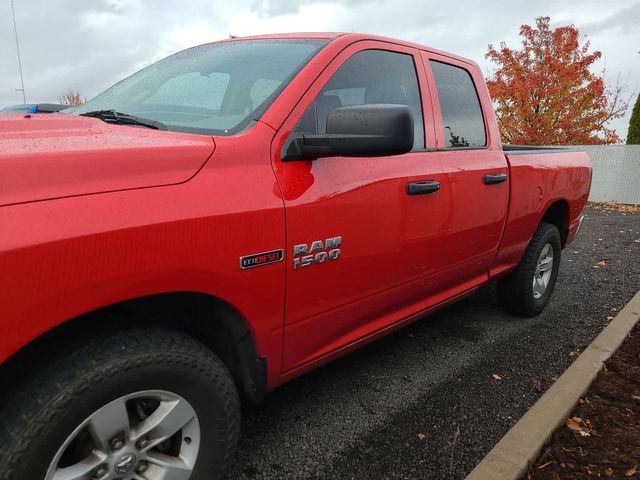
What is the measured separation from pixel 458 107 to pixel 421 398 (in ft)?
5.73

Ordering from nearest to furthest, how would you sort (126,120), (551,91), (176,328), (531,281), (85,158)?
(85,158)
(176,328)
(126,120)
(531,281)
(551,91)

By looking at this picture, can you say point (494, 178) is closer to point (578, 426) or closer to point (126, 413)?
point (578, 426)

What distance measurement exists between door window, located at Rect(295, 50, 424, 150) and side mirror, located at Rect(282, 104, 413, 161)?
138 mm

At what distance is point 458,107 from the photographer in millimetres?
3150

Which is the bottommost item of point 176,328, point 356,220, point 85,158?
point 176,328

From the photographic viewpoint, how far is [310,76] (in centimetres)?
211

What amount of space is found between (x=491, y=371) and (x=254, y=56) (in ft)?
7.38

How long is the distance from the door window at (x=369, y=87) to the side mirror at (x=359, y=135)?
138mm

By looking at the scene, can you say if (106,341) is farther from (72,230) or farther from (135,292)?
(72,230)

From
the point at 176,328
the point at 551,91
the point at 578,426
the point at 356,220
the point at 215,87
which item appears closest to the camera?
the point at 176,328

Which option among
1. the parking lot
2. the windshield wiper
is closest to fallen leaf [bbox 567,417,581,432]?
the parking lot

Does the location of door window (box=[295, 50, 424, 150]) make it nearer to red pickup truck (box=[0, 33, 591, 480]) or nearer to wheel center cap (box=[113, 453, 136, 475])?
red pickup truck (box=[0, 33, 591, 480])

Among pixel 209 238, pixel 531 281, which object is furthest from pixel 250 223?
pixel 531 281

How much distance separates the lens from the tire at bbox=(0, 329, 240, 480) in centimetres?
133
